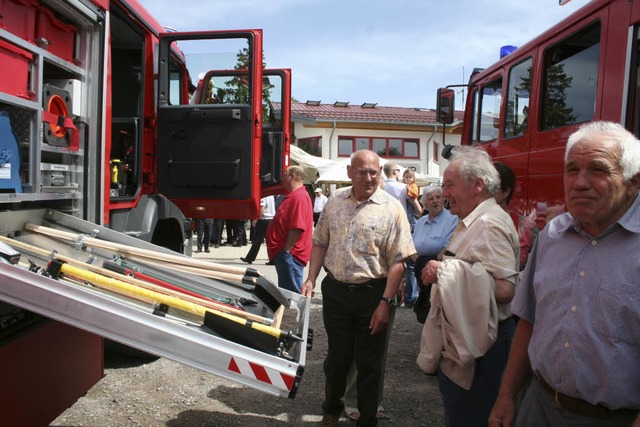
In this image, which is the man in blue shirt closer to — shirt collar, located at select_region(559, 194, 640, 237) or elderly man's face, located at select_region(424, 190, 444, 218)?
elderly man's face, located at select_region(424, 190, 444, 218)

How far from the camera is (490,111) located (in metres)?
→ 5.45

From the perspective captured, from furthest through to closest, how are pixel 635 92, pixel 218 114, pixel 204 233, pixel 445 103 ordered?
pixel 204 233, pixel 445 103, pixel 218 114, pixel 635 92


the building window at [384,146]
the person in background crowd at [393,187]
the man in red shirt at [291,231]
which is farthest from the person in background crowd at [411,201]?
the building window at [384,146]

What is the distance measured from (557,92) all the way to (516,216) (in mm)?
980

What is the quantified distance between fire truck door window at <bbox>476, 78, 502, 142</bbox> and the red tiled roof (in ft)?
66.6

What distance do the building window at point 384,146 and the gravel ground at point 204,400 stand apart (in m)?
22.5

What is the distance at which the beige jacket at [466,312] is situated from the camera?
8.03ft

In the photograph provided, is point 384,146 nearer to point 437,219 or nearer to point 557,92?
point 437,219

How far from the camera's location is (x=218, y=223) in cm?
1344

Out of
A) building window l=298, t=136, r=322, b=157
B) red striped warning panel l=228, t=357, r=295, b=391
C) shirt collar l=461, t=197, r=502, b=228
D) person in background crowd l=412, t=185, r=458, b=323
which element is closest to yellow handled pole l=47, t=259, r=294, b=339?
red striped warning panel l=228, t=357, r=295, b=391

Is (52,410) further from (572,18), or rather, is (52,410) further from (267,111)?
(572,18)

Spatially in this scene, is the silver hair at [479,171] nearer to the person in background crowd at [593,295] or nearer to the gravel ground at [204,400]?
the person in background crowd at [593,295]

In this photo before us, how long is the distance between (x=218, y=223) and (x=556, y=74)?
10.2 m

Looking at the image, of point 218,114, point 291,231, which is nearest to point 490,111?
point 291,231
